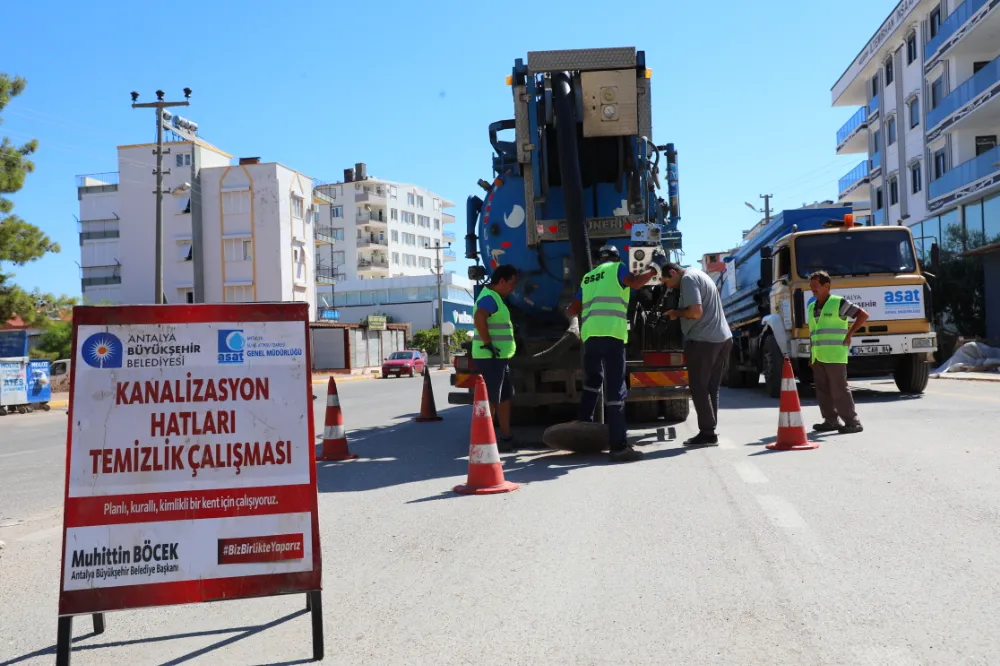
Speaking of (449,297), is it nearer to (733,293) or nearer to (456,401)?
(733,293)

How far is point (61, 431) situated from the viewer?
16.9 metres

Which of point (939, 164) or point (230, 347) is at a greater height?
point (939, 164)

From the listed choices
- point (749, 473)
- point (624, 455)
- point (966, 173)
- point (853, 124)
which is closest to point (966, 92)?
point (966, 173)

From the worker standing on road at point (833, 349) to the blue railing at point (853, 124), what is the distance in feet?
128

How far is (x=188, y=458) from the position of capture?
3785mm

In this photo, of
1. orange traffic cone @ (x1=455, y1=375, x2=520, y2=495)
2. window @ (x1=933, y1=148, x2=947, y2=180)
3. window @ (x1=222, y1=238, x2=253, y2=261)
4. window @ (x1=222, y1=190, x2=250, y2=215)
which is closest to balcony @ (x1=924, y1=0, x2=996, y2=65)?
window @ (x1=933, y1=148, x2=947, y2=180)

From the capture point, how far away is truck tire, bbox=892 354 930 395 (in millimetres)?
15445

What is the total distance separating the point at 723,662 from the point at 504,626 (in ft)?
3.13

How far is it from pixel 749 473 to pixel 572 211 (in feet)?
12.0

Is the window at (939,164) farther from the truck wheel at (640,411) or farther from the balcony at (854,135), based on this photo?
the truck wheel at (640,411)

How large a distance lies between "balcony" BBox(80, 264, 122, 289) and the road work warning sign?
6502 cm

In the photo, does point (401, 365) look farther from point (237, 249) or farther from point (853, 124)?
point (853, 124)

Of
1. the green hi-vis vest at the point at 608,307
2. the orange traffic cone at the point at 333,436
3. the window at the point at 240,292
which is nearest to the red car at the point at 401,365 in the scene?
the window at the point at 240,292

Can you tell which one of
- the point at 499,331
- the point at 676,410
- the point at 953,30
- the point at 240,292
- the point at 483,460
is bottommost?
the point at 483,460
